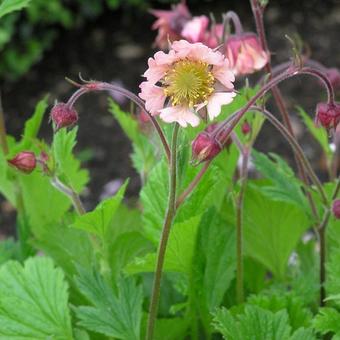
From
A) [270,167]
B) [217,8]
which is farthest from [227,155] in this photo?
[217,8]

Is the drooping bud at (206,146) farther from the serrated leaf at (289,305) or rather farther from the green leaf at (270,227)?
the green leaf at (270,227)

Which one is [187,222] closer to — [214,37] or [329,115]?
[329,115]

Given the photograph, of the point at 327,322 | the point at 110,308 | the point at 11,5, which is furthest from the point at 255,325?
the point at 11,5

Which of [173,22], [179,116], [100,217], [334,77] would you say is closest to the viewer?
[179,116]

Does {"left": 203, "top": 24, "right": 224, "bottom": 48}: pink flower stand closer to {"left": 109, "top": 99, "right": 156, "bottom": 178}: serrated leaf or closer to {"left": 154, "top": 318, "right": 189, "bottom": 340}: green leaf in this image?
{"left": 109, "top": 99, "right": 156, "bottom": 178}: serrated leaf

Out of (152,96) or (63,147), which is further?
(63,147)

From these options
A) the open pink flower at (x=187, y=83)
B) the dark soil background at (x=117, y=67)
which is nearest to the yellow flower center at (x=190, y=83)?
the open pink flower at (x=187, y=83)

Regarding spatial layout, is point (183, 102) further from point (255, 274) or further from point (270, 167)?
point (255, 274)
